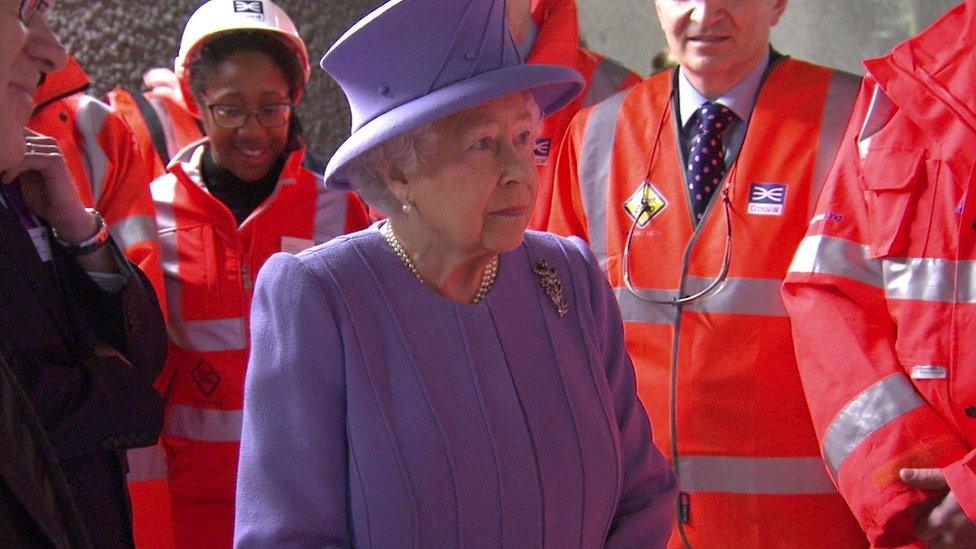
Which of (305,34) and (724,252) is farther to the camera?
(305,34)

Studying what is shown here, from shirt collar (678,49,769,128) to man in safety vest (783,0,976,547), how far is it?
31 cm

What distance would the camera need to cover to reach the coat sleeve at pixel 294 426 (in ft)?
5.05

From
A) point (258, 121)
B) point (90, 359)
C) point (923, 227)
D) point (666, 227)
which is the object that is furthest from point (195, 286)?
point (923, 227)

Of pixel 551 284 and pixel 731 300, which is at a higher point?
pixel 551 284

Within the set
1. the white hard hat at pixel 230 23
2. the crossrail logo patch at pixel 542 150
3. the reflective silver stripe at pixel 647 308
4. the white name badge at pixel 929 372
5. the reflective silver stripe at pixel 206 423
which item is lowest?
the reflective silver stripe at pixel 206 423

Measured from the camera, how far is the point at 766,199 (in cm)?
242

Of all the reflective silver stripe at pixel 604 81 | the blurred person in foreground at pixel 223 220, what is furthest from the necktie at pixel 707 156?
the blurred person in foreground at pixel 223 220

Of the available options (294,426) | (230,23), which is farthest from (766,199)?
(230,23)

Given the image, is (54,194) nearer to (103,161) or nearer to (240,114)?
(103,161)

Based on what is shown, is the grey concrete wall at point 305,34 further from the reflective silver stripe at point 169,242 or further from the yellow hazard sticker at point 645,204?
the yellow hazard sticker at point 645,204

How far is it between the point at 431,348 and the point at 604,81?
1.73m

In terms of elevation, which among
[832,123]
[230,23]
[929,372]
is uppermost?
[230,23]

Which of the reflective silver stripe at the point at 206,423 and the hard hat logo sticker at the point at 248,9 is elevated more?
the hard hat logo sticker at the point at 248,9

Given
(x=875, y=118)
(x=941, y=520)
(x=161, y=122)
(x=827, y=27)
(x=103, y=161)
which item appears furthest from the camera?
(x=827, y=27)
